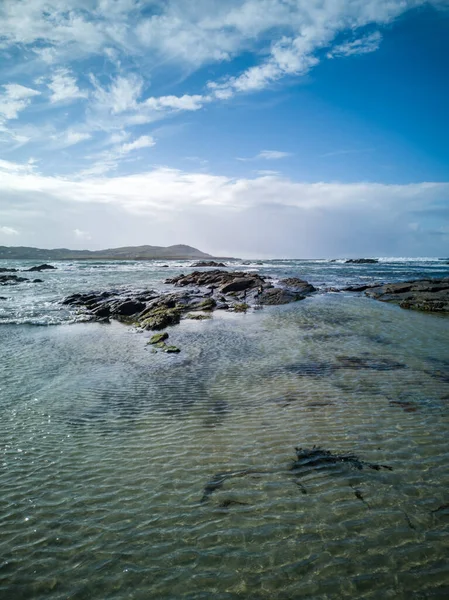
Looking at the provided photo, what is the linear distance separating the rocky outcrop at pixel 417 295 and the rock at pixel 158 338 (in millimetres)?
20167

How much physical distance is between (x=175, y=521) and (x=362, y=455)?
4010 mm

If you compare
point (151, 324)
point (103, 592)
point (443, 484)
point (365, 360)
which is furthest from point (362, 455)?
point (151, 324)

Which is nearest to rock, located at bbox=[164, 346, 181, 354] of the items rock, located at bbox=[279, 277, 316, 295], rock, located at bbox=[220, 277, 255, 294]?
rock, located at bbox=[220, 277, 255, 294]

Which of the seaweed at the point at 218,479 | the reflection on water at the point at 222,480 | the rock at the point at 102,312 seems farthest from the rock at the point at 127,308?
the seaweed at the point at 218,479

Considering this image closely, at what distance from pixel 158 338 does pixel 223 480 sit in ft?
36.7

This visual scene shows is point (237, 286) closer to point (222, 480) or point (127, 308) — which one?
point (127, 308)

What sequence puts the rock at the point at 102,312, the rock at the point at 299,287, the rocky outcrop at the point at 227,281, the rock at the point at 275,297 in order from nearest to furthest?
the rock at the point at 102,312 < the rock at the point at 275,297 < the rock at the point at 299,287 < the rocky outcrop at the point at 227,281

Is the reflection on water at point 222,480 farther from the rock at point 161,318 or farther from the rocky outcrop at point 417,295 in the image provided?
the rocky outcrop at point 417,295

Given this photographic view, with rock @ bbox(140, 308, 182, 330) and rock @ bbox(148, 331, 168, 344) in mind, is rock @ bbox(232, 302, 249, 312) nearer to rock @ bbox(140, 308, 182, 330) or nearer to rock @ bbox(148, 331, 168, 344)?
rock @ bbox(140, 308, 182, 330)

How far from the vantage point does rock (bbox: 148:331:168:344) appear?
1620 cm

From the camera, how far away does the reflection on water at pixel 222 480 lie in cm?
427

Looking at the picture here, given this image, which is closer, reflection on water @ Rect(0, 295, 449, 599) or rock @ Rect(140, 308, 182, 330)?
reflection on water @ Rect(0, 295, 449, 599)

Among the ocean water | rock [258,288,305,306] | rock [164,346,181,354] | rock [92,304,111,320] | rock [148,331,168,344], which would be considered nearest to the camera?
the ocean water

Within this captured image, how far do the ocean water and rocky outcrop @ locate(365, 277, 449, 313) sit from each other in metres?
14.1
